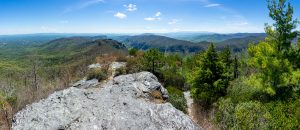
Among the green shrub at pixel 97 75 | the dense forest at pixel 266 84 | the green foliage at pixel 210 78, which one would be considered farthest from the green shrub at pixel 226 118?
the green shrub at pixel 97 75

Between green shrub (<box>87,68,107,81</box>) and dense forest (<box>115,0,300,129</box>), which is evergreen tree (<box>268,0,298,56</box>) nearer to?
dense forest (<box>115,0,300,129</box>)

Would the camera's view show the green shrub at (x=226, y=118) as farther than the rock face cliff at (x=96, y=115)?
Yes

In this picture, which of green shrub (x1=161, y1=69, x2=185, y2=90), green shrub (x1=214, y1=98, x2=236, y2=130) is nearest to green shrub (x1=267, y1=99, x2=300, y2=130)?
green shrub (x1=214, y1=98, x2=236, y2=130)

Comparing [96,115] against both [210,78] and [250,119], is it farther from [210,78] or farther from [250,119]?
[210,78]

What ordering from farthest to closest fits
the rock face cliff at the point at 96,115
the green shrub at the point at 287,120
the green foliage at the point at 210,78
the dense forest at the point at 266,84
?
1. the green foliage at the point at 210,78
2. the dense forest at the point at 266,84
3. the green shrub at the point at 287,120
4. the rock face cliff at the point at 96,115

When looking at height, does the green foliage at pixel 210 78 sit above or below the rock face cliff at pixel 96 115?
below

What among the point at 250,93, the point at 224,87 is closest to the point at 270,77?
the point at 250,93

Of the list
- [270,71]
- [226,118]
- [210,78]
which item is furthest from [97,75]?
[226,118]

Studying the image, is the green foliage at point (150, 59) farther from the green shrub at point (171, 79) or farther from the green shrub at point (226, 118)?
the green shrub at point (226, 118)

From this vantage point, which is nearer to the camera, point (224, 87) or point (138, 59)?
point (224, 87)

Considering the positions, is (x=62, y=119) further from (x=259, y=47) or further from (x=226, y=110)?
(x=259, y=47)

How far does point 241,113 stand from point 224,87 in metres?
16.2

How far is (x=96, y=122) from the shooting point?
7.35 metres

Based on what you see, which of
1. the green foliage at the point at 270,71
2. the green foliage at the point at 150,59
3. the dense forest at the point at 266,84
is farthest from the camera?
the green foliage at the point at 150,59
